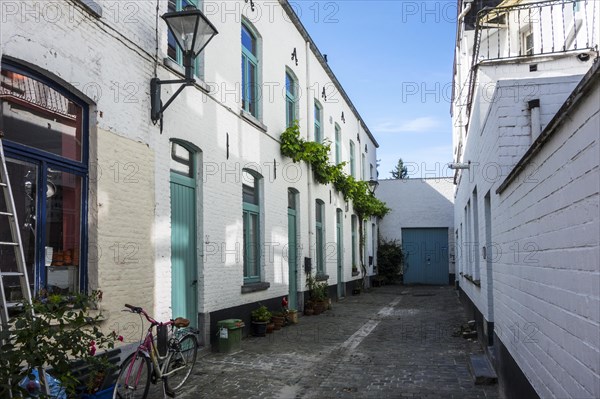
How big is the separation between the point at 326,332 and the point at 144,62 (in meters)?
5.99

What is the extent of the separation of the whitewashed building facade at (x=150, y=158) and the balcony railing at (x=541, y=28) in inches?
163

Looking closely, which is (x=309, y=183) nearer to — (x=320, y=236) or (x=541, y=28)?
(x=320, y=236)

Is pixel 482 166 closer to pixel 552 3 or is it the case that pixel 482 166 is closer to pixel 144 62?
pixel 552 3

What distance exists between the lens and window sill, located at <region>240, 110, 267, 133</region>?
32.8ft

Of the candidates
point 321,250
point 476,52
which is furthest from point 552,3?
point 321,250

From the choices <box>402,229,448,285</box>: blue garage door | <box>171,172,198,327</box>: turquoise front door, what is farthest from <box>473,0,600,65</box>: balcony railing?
<box>402,229,448,285</box>: blue garage door

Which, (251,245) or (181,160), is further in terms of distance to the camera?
(251,245)

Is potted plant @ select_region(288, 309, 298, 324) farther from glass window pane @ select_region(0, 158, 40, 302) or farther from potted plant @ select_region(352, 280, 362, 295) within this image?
potted plant @ select_region(352, 280, 362, 295)

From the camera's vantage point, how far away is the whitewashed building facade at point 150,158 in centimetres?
535

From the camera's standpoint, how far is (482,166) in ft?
25.0

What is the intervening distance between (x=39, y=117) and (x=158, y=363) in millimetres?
2779

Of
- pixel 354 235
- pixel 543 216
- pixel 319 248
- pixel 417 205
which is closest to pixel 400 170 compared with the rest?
pixel 417 205

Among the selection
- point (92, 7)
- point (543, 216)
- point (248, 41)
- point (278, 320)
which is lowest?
point (278, 320)

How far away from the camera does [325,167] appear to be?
14594mm
